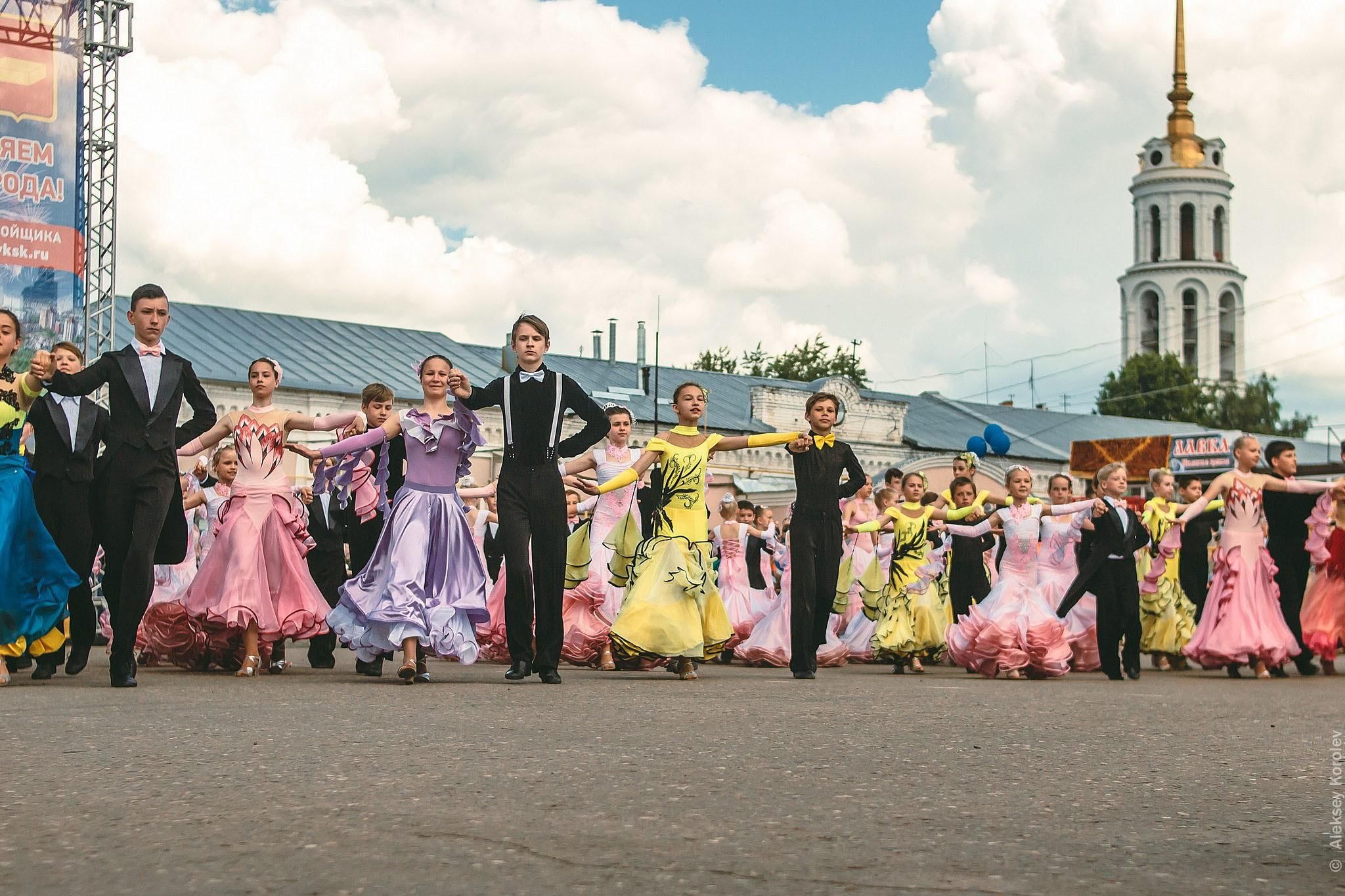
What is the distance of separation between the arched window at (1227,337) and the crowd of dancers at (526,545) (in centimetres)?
10297

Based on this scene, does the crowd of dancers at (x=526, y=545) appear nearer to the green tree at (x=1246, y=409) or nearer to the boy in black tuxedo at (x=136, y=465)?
the boy in black tuxedo at (x=136, y=465)

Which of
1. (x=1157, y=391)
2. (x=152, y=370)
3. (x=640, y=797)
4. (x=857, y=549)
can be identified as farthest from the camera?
(x=1157, y=391)

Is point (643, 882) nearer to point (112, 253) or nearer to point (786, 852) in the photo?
point (786, 852)

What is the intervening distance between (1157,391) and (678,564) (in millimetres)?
95243

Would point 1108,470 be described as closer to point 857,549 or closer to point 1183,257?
point 857,549

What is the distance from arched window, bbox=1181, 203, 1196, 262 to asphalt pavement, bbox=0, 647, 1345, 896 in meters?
110

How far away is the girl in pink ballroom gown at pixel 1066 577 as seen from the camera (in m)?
15.8

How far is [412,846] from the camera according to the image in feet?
14.1

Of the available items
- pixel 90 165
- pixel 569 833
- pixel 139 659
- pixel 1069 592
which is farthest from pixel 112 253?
pixel 569 833

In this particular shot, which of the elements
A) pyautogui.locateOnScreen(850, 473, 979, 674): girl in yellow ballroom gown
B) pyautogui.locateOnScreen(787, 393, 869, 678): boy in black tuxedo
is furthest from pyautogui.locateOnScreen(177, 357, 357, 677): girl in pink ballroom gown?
pyautogui.locateOnScreen(850, 473, 979, 674): girl in yellow ballroom gown

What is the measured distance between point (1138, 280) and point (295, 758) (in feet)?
379

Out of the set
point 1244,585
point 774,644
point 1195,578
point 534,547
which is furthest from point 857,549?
point 534,547

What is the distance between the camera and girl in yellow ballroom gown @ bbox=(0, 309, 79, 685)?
10055 mm

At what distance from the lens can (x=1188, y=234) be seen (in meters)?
115
